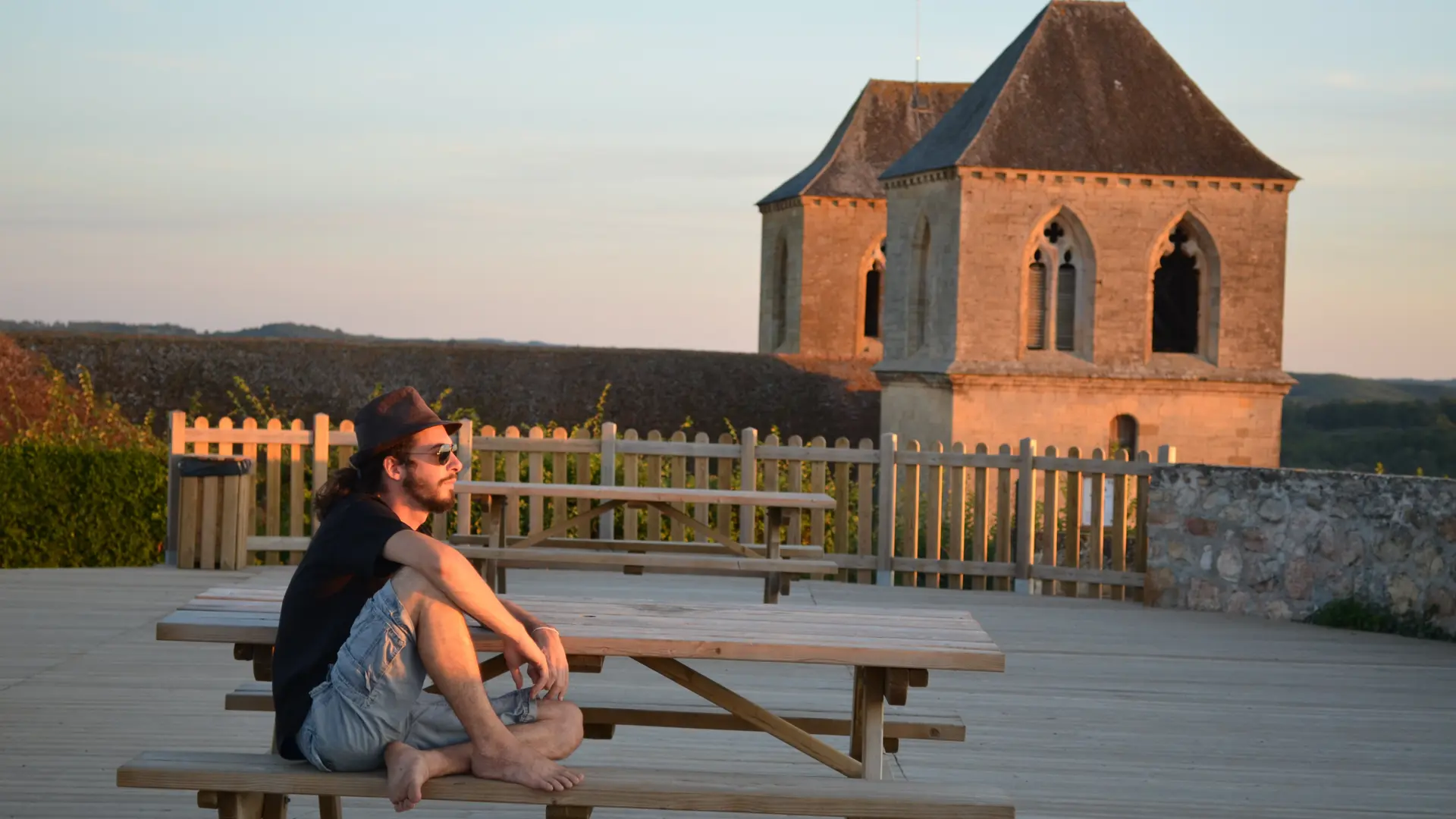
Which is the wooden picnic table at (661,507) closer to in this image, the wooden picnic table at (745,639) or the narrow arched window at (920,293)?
the wooden picnic table at (745,639)

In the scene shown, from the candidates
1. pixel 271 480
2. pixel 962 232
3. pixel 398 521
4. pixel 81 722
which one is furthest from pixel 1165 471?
pixel 962 232

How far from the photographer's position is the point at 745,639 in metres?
4.77

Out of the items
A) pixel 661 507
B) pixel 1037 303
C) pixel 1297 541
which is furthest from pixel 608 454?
pixel 1037 303

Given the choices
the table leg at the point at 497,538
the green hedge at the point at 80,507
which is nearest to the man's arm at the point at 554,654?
the table leg at the point at 497,538

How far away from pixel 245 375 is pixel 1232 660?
102 ft

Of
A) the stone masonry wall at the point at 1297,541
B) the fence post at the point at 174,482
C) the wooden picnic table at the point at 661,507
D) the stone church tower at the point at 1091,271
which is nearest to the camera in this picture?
the wooden picnic table at the point at 661,507

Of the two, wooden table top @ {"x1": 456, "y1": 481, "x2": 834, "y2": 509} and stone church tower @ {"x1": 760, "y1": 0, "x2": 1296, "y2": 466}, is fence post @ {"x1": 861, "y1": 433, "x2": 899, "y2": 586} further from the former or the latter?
stone church tower @ {"x1": 760, "y1": 0, "x2": 1296, "y2": 466}

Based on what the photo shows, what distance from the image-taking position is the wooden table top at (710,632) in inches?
184

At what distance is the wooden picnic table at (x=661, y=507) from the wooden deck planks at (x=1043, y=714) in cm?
90

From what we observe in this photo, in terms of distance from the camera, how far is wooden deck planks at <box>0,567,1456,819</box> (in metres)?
6.43

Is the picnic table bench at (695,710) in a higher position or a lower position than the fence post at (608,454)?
lower

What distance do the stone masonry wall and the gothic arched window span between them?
21.5 meters

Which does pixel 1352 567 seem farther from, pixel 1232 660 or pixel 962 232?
pixel 962 232

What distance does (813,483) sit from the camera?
13828 mm
